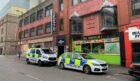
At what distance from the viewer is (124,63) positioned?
651 inches

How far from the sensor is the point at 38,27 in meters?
33.6

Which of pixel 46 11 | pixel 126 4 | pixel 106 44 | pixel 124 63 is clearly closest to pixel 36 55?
pixel 106 44

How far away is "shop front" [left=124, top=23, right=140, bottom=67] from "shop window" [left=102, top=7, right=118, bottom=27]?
2240mm

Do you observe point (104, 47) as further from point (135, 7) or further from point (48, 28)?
point (48, 28)

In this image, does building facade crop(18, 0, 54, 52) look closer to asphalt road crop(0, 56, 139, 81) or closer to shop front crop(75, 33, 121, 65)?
shop front crop(75, 33, 121, 65)

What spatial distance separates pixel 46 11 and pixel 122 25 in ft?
55.7

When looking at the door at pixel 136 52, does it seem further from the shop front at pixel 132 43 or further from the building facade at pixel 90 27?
the building facade at pixel 90 27

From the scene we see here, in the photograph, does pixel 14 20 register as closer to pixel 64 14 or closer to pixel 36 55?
pixel 64 14

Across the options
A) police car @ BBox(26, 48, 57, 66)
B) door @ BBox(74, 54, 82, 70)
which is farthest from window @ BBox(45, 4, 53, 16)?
door @ BBox(74, 54, 82, 70)

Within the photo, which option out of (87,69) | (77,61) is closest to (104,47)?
(77,61)

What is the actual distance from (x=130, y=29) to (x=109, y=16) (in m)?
3.24

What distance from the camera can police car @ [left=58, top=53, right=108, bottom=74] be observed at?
494 inches

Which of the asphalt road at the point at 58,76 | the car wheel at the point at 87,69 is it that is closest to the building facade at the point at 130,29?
the asphalt road at the point at 58,76

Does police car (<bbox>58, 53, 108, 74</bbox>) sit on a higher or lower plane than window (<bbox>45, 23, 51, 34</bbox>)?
lower
